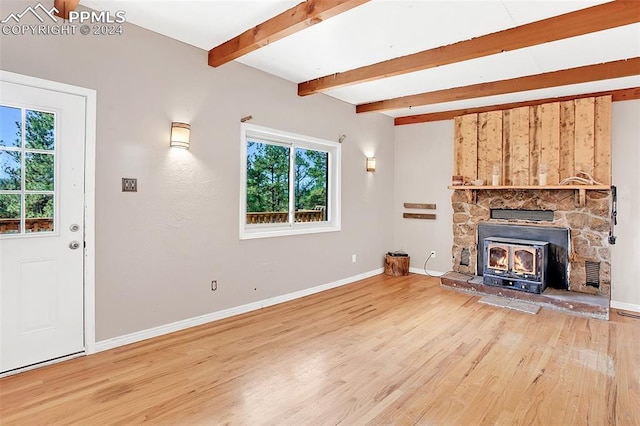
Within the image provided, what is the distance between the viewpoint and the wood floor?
7.12 feet

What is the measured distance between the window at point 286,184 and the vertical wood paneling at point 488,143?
222cm

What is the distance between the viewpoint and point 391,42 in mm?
3357

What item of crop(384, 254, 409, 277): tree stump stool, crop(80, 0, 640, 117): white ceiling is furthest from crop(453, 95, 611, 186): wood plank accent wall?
crop(384, 254, 409, 277): tree stump stool

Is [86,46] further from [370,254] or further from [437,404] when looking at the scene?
[370,254]

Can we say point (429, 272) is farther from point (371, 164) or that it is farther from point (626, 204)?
point (626, 204)

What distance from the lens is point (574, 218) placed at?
4.72 m

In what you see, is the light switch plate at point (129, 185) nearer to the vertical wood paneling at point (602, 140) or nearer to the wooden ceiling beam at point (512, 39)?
the wooden ceiling beam at point (512, 39)

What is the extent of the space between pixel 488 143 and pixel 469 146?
0.92 feet

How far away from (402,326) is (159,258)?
2525 millimetres

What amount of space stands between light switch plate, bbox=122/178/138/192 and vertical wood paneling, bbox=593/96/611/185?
17.5 feet

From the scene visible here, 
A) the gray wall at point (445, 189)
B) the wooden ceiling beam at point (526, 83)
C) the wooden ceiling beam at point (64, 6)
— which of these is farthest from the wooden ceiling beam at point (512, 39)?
the wooden ceiling beam at point (64, 6)

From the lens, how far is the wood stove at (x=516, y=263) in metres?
4.53

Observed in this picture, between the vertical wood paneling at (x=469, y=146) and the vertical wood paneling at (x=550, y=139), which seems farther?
the vertical wood paneling at (x=469, y=146)

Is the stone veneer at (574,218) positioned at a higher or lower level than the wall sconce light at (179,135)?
lower
